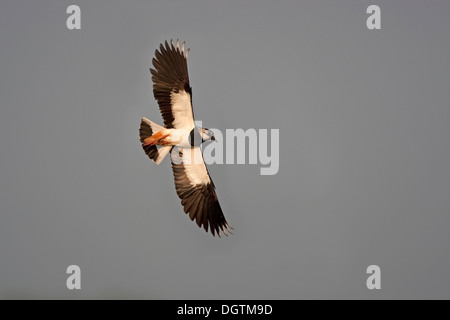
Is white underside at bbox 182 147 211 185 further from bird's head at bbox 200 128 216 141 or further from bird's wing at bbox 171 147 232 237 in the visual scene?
bird's head at bbox 200 128 216 141

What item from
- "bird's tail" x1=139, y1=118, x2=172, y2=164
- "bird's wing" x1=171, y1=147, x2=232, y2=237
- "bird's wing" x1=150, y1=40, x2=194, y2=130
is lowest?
"bird's wing" x1=171, y1=147, x2=232, y2=237

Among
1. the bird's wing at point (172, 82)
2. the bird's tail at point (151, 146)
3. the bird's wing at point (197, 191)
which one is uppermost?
the bird's wing at point (172, 82)

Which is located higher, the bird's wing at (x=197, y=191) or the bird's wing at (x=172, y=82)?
the bird's wing at (x=172, y=82)

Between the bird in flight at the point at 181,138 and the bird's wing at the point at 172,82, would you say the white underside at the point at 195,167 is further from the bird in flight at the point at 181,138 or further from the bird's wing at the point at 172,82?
the bird's wing at the point at 172,82

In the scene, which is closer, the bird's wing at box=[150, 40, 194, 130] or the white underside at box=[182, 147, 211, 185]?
the bird's wing at box=[150, 40, 194, 130]

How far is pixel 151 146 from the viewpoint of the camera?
32.5 ft

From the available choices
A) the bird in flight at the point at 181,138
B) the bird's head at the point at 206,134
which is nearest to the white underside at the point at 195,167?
the bird in flight at the point at 181,138

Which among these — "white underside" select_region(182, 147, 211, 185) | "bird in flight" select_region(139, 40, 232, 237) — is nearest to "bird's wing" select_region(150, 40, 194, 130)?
"bird in flight" select_region(139, 40, 232, 237)

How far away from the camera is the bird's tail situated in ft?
32.0

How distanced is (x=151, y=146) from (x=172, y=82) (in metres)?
0.99

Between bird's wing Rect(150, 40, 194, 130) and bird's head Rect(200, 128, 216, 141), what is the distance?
242 mm

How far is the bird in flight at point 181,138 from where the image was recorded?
31.7 feet

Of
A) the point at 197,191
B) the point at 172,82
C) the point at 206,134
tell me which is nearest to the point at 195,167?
the point at 197,191
